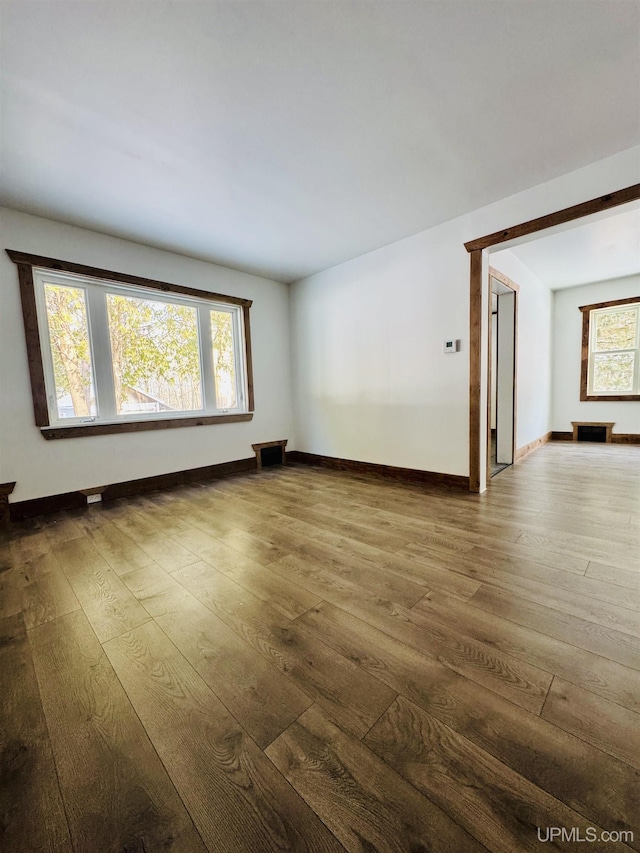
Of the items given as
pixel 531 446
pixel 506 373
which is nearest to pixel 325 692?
pixel 506 373

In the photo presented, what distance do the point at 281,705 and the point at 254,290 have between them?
470cm

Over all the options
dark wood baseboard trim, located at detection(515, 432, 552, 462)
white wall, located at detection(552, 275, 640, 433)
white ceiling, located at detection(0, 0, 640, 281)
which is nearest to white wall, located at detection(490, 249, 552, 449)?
dark wood baseboard trim, located at detection(515, 432, 552, 462)

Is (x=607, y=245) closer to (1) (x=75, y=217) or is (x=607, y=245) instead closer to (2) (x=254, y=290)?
(2) (x=254, y=290)

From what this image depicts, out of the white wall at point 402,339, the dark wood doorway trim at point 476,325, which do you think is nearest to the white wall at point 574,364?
the white wall at point 402,339

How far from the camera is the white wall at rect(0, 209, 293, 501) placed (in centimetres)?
294

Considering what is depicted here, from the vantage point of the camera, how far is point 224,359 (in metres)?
4.52

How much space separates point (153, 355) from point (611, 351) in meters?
7.27

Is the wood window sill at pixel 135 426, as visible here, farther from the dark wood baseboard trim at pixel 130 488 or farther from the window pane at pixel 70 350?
the dark wood baseboard trim at pixel 130 488

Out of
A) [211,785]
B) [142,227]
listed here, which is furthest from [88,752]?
[142,227]

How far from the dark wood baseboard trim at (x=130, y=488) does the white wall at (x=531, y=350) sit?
4.05 meters

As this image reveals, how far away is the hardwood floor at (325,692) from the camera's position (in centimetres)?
79

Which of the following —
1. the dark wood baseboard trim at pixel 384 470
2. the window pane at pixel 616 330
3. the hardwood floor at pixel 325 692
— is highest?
the window pane at pixel 616 330

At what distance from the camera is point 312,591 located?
1.73 m

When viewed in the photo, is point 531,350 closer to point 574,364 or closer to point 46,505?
point 574,364
